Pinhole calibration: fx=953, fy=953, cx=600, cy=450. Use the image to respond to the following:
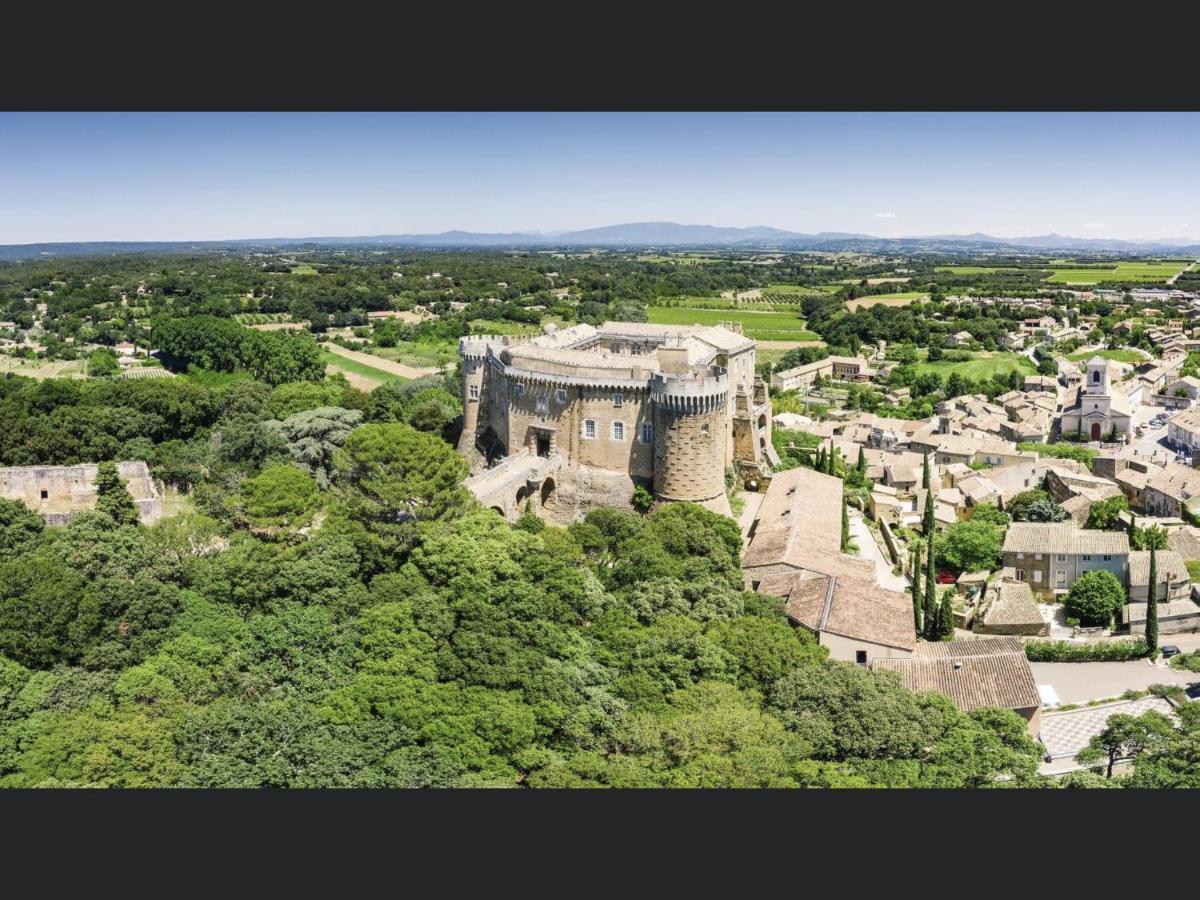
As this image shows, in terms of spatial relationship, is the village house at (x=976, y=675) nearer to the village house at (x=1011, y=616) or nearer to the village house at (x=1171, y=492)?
the village house at (x=1011, y=616)

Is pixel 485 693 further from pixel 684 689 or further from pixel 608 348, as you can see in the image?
pixel 608 348

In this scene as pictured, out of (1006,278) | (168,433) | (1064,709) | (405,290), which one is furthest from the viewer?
(1006,278)

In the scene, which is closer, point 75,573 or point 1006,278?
point 75,573

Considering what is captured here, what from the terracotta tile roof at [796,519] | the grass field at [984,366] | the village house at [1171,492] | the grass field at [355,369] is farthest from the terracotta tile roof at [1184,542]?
the grass field at [355,369]

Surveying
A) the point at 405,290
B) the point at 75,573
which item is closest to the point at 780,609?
the point at 75,573

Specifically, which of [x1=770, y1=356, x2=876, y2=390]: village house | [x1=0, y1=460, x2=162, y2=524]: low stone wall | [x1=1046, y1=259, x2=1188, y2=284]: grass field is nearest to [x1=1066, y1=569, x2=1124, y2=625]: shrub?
[x1=0, y1=460, x2=162, y2=524]: low stone wall

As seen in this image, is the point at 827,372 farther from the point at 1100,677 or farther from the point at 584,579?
the point at 584,579
